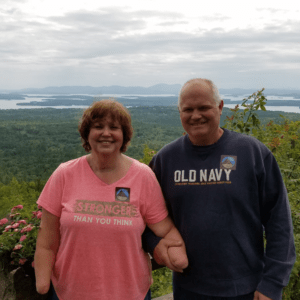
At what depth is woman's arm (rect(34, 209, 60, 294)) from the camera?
1.65 m

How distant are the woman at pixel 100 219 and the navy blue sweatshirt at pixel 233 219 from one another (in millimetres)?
126

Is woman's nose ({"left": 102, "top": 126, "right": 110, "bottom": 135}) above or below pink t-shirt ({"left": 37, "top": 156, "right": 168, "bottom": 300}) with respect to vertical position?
above

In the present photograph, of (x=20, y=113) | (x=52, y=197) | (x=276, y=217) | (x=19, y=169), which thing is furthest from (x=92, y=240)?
(x=20, y=113)

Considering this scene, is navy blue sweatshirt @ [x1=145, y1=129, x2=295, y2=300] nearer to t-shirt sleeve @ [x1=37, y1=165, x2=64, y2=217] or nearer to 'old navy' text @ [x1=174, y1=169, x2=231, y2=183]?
'old navy' text @ [x1=174, y1=169, x2=231, y2=183]

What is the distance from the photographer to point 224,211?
1.63 meters

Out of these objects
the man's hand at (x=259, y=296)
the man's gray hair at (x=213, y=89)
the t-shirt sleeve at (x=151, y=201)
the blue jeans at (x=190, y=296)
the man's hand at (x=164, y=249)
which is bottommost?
the blue jeans at (x=190, y=296)

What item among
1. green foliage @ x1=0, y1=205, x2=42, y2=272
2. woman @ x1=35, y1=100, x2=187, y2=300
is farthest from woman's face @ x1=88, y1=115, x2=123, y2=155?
green foliage @ x1=0, y1=205, x2=42, y2=272

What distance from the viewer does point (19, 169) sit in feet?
95.2

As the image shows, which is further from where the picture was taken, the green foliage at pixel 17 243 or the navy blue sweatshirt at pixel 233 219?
the green foliage at pixel 17 243

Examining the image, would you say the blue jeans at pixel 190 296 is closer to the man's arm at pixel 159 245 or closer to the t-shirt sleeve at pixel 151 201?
the man's arm at pixel 159 245

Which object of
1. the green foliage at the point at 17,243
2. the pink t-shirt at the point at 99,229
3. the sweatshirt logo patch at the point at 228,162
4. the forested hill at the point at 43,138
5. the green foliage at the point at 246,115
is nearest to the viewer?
the pink t-shirt at the point at 99,229

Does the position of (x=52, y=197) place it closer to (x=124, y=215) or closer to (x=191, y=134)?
(x=124, y=215)

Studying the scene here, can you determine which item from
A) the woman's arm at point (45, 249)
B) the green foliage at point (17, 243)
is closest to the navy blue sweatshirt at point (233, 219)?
the woman's arm at point (45, 249)

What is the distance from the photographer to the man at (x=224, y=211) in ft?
5.37
